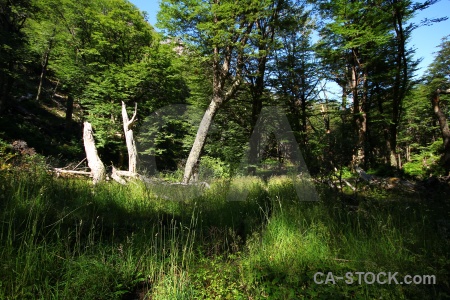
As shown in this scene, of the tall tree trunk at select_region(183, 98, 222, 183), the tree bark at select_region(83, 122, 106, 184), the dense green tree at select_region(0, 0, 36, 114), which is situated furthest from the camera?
the dense green tree at select_region(0, 0, 36, 114)

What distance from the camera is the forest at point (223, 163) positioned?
1983 mm

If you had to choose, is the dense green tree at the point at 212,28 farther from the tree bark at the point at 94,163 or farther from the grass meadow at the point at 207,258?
the grass meadow at the point at 207,258

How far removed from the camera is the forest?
198 cm

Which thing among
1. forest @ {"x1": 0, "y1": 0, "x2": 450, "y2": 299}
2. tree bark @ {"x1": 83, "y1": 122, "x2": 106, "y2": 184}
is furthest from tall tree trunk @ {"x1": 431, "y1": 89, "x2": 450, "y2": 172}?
tree bark @ {"x1": 83, "y1": 122, "x2": 106, "y2": 184}

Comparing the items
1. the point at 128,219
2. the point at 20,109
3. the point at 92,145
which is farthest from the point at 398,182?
the point at 20,109

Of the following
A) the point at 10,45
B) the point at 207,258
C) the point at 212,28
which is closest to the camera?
the point at 207,258

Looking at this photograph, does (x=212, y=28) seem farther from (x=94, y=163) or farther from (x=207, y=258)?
(x=207, y=258)

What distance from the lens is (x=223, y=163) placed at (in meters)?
11.4

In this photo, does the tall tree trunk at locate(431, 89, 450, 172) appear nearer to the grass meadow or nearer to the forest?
the forest

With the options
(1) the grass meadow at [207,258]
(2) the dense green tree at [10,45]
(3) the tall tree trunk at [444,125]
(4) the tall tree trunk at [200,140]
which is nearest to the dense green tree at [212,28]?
(4) the tall tree trunk at [200,140]

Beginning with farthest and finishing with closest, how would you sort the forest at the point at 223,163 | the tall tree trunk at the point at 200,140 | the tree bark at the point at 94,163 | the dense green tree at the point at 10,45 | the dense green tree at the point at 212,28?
the dense green tree at the point at 10,45 → the tall tree trunk at the point at 200,140 → the dense green tree at the point at 212,28 → the tree bark at the point at 94,163 → the forest at the point at 223,163

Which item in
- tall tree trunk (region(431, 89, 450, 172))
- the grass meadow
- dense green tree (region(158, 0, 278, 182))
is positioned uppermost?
dense green tree (region(158, 0, 278, 182))

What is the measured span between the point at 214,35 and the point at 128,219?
23.5 ft

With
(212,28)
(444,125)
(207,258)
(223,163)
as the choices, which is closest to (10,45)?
(212,28)
